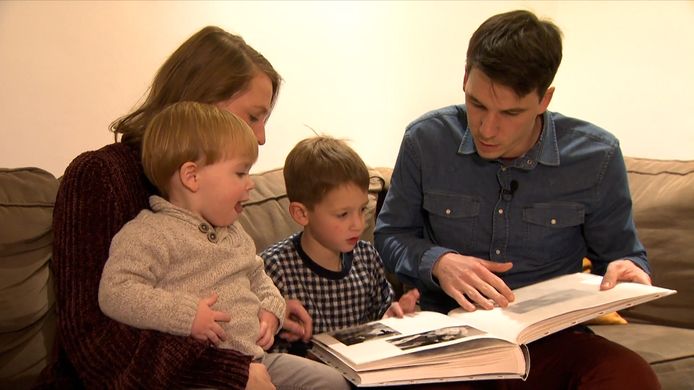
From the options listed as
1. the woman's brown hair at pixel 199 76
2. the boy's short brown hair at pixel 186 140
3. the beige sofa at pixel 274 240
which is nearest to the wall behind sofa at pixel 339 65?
the beige sofa at pixel 274 240

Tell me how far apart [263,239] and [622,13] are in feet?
5.87

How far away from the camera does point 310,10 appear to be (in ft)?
8.34

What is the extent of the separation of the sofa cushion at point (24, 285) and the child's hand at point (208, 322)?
455 millimetres

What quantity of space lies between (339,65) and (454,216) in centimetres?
111

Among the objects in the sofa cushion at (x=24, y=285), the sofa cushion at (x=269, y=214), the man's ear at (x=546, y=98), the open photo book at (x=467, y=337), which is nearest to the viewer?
the open photo book at (x=467, y=337)

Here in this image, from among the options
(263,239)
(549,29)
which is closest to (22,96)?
(263,239)

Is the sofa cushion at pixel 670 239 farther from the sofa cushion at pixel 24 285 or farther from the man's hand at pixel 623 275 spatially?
the sofa cushion at pixel 24 285

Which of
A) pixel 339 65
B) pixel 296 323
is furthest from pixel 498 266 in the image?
pixel 339 65

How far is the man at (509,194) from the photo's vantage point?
1.53m

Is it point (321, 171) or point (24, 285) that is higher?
point (321, 171)

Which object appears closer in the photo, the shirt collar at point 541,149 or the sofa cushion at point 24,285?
the sofa cushion at point 24,285

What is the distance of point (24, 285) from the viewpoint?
4.74ft

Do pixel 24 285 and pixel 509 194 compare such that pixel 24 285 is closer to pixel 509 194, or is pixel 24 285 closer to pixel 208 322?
pixel 208 322

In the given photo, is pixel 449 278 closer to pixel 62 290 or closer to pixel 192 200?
pixel 192 200
